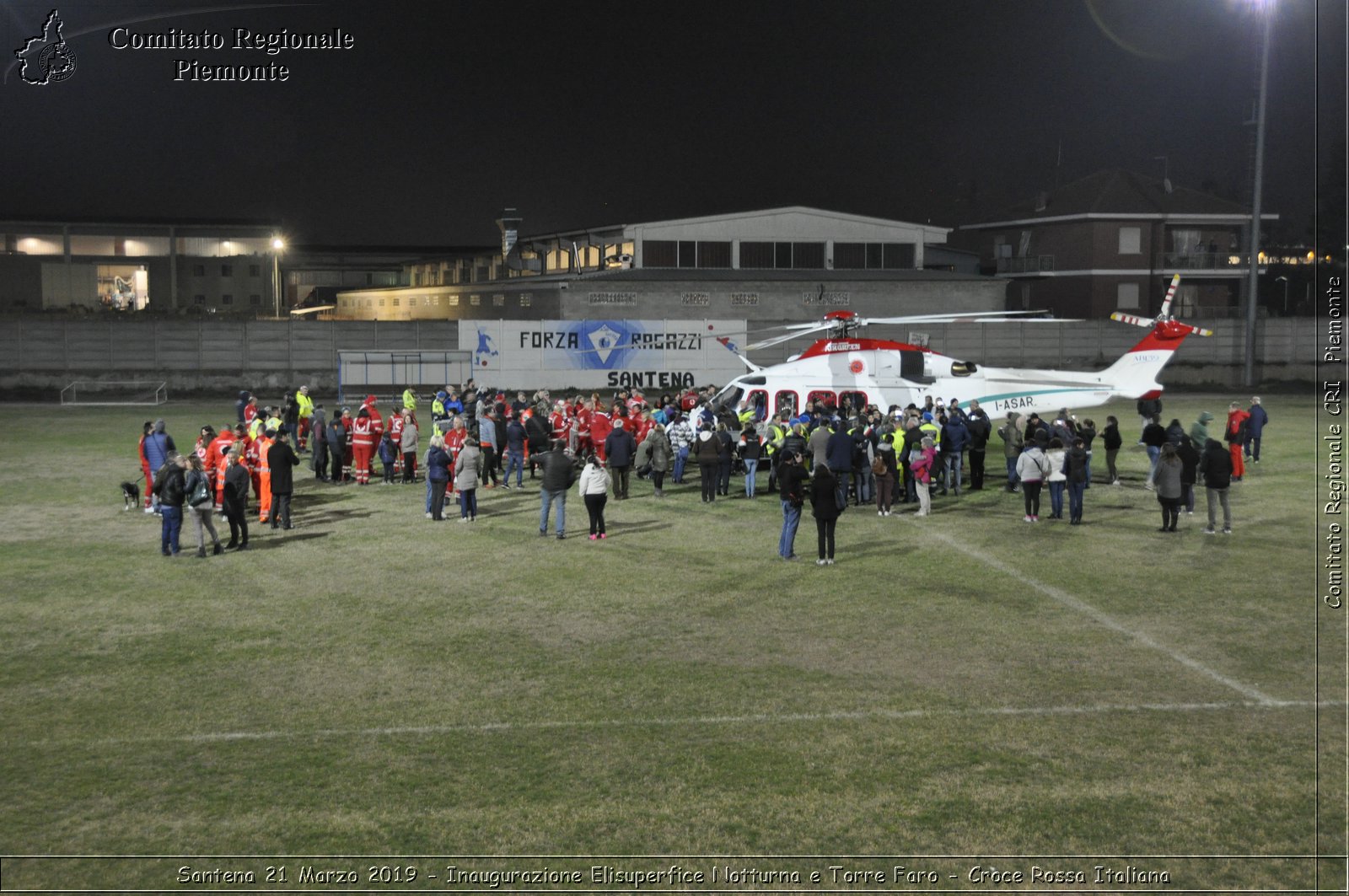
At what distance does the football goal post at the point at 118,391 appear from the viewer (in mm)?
42281

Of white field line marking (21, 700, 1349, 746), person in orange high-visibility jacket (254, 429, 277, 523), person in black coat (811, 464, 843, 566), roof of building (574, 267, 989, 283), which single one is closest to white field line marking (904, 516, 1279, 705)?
white field line marking (21, 700, 1349, 746)

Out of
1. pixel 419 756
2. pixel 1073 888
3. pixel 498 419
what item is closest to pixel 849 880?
pixel 1073 888

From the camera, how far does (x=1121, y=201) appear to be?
61.1 meters

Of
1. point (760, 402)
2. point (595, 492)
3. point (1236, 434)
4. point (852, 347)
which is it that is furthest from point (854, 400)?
point (595, 492)

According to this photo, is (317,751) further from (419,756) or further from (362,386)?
(362,386)

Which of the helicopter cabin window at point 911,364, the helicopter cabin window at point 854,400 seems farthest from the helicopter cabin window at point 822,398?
the helicopter cabin window at point 911,364

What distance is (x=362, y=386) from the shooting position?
144ft

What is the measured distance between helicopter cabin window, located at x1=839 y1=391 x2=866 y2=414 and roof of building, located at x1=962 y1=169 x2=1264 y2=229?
4241cm

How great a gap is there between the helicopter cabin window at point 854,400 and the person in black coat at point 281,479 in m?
12.3

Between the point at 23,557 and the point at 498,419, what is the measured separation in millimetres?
9649

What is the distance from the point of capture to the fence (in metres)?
43.0

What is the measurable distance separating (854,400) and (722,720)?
15962mm

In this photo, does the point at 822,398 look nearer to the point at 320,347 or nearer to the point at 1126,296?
the point at 320,347

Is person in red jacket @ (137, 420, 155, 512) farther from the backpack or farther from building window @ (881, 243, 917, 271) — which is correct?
building window @ (881, 243, 917, 271)
